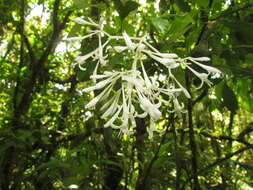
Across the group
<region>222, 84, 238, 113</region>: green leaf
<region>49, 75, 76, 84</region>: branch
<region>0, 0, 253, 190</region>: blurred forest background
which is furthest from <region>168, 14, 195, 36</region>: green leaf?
<region>49, 75, 76, 84</region>: branch

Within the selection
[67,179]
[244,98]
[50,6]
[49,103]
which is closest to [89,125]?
[67,179]

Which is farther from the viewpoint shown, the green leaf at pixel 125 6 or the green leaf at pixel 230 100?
the green leaf at pixel 230 100

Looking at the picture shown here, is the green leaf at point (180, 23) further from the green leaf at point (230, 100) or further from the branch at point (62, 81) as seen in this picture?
the branch at point (62, 81)

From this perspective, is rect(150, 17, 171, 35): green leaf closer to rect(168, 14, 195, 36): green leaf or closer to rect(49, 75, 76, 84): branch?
rect(168, 14, 195, 36): green leaf

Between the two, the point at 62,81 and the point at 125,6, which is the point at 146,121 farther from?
the point at 62,81

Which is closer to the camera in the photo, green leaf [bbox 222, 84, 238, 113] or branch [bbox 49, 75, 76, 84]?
green leaf [bbox 222, 84, 238, 113]

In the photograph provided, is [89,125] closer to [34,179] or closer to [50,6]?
[34,179]

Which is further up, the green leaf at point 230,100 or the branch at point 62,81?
the branch at point 62,81

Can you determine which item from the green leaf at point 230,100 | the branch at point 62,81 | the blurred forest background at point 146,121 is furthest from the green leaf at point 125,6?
the branch at point 62,81
